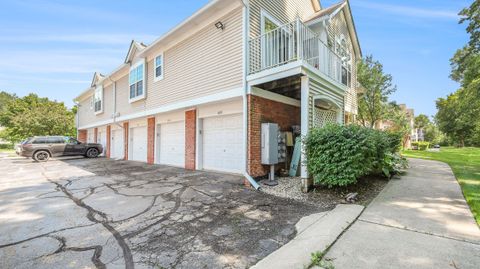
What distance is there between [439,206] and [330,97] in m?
4.45

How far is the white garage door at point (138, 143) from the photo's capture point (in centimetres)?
1313

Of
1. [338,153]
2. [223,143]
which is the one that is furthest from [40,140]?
[338,153]

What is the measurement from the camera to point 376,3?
9609 millimetres

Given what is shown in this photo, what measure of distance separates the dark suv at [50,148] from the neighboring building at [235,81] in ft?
19.0

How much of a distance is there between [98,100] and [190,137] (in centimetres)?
1380

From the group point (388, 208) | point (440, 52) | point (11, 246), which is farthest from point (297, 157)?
point (440, 52)

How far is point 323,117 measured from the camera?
818 cm

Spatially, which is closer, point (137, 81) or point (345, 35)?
point (345, 35)

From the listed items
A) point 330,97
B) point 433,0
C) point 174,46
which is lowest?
point 330,97

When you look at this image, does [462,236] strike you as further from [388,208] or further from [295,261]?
[295,261]

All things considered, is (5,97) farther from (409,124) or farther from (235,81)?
(409,124)

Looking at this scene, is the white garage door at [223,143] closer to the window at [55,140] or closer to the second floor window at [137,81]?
the second floor window at [137,81]

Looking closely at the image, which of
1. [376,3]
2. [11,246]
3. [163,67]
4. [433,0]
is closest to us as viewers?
[11,246]

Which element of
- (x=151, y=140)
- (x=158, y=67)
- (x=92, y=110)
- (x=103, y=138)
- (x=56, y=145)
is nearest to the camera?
(x=158, y=67)
